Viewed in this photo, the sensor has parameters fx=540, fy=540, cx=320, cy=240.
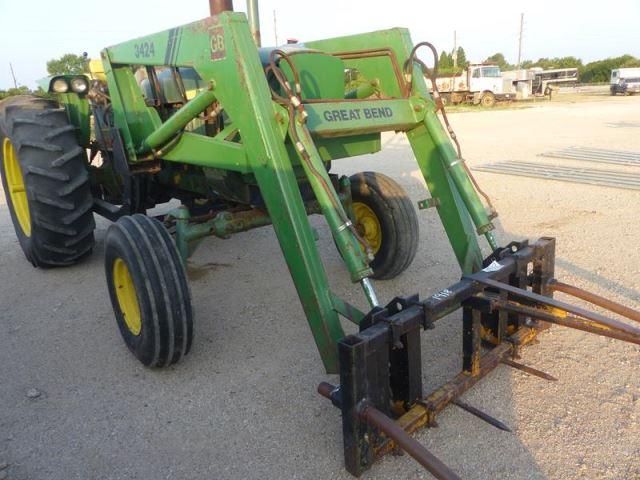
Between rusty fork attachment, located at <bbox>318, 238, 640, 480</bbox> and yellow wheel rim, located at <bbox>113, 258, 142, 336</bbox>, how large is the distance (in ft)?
4.97

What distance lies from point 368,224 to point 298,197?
180 centimetres

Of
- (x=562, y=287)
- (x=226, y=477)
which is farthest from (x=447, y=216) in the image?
(x=226, y=477)

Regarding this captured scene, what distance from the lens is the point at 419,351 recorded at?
2.46 metres

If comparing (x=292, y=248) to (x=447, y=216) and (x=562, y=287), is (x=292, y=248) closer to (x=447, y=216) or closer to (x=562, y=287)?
(x=447, y=216)

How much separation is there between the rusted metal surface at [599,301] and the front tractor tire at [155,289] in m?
2.07

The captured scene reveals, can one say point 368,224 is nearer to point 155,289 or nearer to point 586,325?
point 155,289

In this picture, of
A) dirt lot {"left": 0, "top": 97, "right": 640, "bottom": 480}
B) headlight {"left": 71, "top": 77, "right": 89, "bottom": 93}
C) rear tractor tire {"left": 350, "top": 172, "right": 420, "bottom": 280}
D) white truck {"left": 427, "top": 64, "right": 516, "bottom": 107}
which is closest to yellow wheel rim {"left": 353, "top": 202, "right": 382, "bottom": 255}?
rear tractor tire {"left": 350, "top": 172, "right": 420, "bottom": 280}

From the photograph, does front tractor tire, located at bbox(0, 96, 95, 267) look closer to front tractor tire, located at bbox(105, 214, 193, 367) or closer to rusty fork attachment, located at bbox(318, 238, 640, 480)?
front tractor tire, located at bbox(105, 214, 193, 367)

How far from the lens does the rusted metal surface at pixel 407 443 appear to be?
1833 mm

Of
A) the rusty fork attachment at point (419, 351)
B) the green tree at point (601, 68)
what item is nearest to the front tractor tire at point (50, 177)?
the rusty fork attachment at point (419, 351)

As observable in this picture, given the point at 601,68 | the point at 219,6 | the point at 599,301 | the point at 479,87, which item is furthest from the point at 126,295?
the point at 601,68

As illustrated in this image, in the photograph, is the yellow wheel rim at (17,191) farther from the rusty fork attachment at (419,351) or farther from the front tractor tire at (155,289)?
the rusty fork attachment at (419,351)

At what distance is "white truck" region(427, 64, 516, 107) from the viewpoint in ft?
98.2

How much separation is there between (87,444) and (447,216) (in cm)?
231
